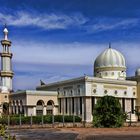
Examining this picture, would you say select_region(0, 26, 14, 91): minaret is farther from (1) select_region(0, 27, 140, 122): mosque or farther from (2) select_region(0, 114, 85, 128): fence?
(2) select_region(0, 114, 85, 128): fence

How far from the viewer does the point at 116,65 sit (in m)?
63.9

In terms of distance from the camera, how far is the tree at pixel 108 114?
132 feet

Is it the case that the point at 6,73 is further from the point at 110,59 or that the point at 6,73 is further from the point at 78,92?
the point at 110,59

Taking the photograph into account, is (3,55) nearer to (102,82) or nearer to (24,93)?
(24,93)

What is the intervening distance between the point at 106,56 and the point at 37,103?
16470mm

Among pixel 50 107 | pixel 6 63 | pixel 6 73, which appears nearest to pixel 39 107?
pixel 50 107

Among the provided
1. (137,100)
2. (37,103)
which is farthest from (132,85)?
(37,103)

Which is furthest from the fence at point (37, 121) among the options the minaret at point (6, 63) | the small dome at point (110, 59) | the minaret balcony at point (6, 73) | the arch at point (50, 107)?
the minaret at point (6, 63)

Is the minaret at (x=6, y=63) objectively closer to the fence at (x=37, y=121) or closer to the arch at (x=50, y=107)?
the arch at (x=50, y=107)

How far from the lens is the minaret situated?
6494 cm

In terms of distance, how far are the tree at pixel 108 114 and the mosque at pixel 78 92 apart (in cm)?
1324

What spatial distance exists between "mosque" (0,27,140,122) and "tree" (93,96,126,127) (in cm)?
1324

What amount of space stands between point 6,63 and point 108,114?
31648 millimetres

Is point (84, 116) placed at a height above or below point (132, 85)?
below
